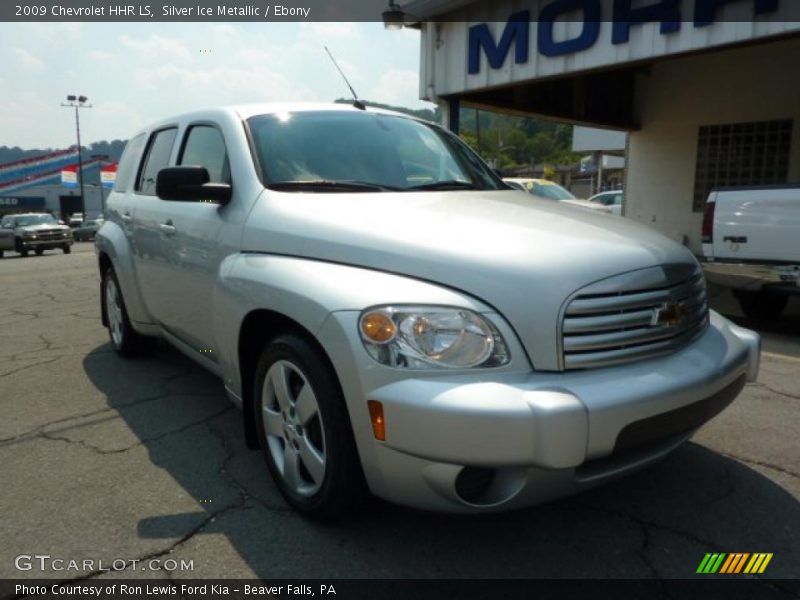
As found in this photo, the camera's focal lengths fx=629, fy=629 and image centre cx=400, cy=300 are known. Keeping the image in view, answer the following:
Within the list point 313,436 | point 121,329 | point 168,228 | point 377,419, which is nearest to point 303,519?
point 313,436

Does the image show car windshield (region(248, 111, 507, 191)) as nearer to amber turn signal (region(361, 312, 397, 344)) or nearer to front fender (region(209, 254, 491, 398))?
front fender (region(209, 254, 491, 398))

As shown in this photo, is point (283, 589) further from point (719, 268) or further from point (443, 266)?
point (719, 268)

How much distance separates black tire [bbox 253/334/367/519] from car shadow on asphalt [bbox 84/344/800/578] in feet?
0.42

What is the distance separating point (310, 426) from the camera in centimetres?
246

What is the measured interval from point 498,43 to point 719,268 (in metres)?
4.95

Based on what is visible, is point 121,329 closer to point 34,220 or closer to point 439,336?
point 439,336

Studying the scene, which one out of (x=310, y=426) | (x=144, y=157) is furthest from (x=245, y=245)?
(x=144, y=157)

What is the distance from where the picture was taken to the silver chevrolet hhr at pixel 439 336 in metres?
1.97

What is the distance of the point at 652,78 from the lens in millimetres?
12836

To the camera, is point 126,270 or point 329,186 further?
point 126,270

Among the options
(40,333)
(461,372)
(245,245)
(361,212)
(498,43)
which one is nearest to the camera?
(461,372)

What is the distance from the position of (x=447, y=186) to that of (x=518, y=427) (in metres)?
1.77

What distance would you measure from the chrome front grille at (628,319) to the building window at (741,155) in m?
9.94

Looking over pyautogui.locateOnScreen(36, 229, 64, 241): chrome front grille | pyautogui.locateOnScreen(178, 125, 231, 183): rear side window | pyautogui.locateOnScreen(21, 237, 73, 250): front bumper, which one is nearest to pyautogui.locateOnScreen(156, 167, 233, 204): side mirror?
pyautogui.locateOnScreen(178, 125, 231, 183): rear side window
